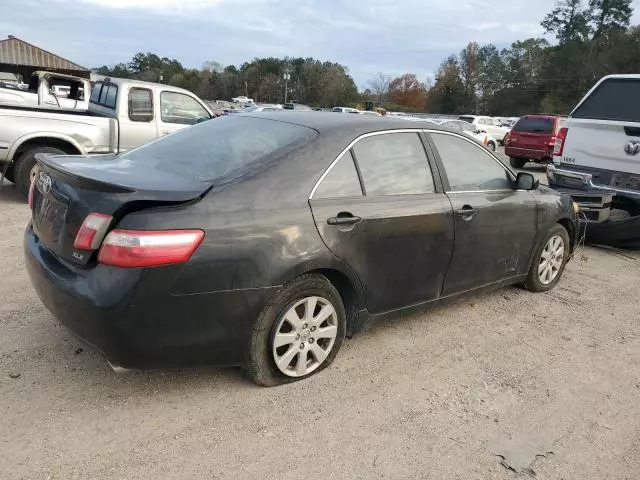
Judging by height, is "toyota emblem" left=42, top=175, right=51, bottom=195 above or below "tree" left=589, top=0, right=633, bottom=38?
below

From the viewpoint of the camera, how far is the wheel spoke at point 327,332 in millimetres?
3188

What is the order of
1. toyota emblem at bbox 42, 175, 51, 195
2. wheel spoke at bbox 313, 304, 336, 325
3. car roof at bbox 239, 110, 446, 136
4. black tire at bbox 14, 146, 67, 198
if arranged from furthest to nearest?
black tire at bbox 14, 146, 67, 198, car roof at bbox 239, 110, 446, 136, wheel spoke at bbox 313, 304, 336, 325, toyota emblem at bbox 42, 175, 51, 195

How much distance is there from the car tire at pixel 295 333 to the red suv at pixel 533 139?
16.0 m

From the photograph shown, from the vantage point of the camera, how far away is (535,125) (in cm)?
1778

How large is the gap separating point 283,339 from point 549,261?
312 centimetres

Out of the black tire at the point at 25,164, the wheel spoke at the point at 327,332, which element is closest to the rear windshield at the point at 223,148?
the wheel spoke at the point at 327,332

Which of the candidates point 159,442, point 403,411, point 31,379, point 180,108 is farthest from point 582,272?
point 180,108

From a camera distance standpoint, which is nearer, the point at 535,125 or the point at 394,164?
the point at 394,164

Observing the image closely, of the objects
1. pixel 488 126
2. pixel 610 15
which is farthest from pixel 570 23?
pixel 488 126

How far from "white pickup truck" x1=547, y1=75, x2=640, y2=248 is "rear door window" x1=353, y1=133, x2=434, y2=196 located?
12.2 feet

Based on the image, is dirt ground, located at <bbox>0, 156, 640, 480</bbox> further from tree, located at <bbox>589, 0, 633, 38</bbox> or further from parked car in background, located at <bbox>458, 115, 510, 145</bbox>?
tree, located at <bbox>589, 0, 633, 38</bbox>

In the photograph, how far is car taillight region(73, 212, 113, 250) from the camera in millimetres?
2596

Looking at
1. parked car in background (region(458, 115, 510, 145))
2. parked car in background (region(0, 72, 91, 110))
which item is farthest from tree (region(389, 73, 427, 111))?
parked car in background (region(0, 72, 91, 110))

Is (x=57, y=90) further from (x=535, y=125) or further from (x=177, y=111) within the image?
(x=535, y=125)
